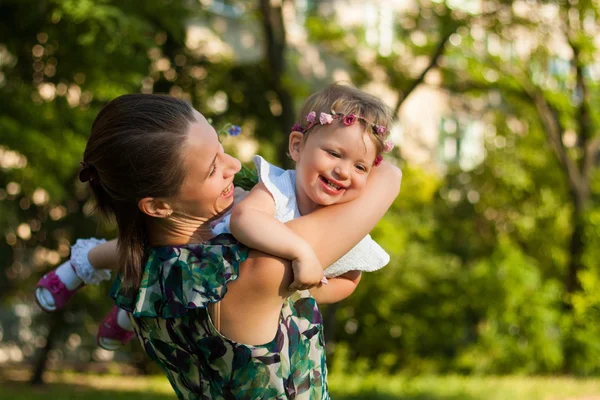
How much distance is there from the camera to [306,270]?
191 centimetres

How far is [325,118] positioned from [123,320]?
2.94ft

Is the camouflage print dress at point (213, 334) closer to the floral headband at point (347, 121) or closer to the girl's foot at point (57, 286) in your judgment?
the floral headband at point (347, 121)

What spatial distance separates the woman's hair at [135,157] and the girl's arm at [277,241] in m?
0.19

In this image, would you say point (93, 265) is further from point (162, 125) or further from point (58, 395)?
point (58, 395)

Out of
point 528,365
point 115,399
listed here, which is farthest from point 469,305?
point 115,399

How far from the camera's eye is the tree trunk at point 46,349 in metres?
11.1

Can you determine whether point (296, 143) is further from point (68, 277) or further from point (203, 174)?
point (68, 277)

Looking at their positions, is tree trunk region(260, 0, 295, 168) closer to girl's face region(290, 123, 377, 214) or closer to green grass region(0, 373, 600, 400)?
green grass region(0, 373, 600, 400)

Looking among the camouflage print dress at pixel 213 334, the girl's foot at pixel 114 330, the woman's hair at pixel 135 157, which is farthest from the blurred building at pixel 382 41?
the camouflage print dress at pixel 213 334

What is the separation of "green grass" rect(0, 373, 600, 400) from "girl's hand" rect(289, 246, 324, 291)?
6.70 metres

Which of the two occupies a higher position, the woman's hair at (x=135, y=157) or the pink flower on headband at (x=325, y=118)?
the pink flower on headband at (x=325, y=118)

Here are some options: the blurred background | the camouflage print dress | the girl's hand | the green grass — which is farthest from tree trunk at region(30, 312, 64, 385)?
the girl's hand

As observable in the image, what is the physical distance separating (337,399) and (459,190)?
683cm

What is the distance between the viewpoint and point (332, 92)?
229 centimetres
